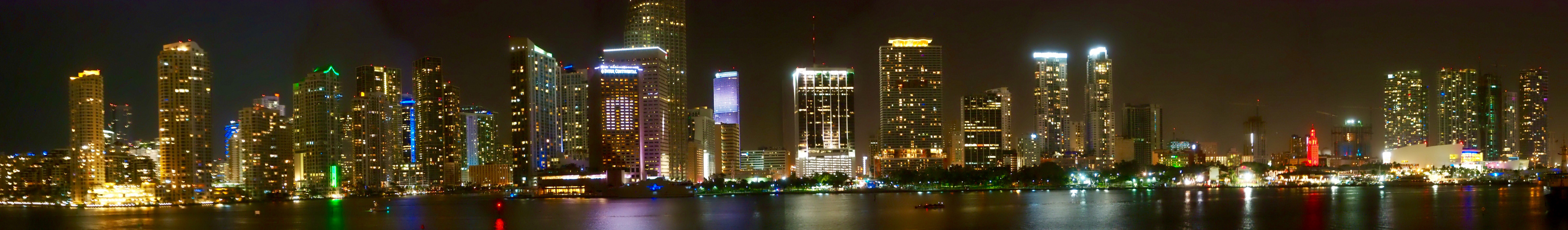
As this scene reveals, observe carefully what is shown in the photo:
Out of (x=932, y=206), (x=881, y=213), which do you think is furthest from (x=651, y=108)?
(x=881, y=213)

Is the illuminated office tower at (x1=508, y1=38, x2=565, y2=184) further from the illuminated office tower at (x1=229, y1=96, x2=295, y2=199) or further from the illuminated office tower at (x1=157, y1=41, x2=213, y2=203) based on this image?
the illuminated office tower at (x1=157, y1=41, x2=213, y2=203)

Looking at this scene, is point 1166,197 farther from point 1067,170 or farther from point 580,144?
point 580,144

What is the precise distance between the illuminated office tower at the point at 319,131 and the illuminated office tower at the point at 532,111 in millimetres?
23791

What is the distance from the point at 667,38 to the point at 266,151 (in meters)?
58.8

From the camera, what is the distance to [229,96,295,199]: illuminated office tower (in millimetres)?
146750

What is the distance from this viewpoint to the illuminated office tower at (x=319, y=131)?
165250 millimetres

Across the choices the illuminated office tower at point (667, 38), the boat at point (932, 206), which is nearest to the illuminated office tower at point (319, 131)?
the illuminated office tower at point (667, 38)

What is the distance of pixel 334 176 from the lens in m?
167

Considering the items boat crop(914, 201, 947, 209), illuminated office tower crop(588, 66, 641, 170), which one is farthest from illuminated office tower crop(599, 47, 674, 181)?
boat crop(914, 201, 947, 209)

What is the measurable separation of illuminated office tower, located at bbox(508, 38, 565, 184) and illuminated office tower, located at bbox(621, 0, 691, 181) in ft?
33.4

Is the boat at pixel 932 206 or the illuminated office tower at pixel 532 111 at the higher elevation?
the illuminated office tower at pixel 532 111

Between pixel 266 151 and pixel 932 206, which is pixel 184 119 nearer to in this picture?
pixel 266 151

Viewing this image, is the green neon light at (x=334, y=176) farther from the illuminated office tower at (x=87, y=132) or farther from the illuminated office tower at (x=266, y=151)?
the illuminated office tower at (x=87, y=132)

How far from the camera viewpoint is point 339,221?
78.2 m
